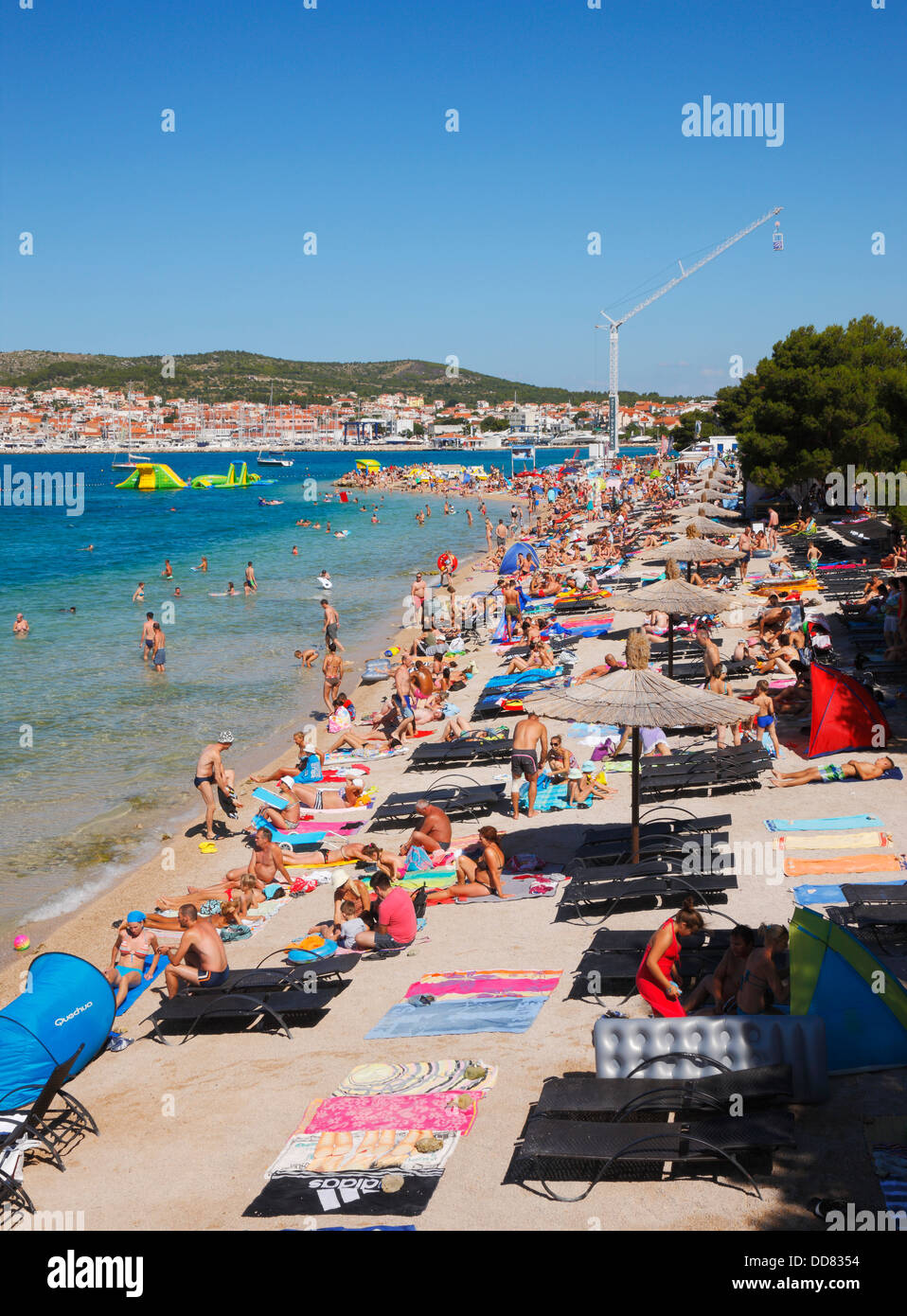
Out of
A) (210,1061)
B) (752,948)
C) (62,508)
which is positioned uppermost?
(62,508)

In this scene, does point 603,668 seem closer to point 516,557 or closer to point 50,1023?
point 50,1023

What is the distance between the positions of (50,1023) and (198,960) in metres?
1.20

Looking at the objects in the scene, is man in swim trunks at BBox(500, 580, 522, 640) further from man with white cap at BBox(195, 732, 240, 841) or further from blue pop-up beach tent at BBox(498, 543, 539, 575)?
man with white cap at BBox(195, 732, 240, 841)

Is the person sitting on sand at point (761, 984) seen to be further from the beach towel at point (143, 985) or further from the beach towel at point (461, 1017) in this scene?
the beach towel at point (143, 985)

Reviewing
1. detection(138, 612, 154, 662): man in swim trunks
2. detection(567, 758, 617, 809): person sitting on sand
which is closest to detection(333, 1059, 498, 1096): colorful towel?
detection(567, 758, 617, 809): person sitting on sand

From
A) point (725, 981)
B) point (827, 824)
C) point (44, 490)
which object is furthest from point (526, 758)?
point (44, 490)

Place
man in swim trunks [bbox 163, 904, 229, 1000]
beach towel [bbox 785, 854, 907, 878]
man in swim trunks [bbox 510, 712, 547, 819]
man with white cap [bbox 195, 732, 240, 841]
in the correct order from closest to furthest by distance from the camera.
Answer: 1. man in swim trunks [bbox 163, 904, 229, 1000]
2. beach towel [bbox 785, 854, 907, 878]
3. man in swim trunks [bbox 510, 712, 547, 819]
4. man with white cap [bbox 195, 732, 240, 841]

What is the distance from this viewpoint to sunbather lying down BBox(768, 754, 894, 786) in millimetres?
10430

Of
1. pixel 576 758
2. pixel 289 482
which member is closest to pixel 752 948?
pixel 576 758

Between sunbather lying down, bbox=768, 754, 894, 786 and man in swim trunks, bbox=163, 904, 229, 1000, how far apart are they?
19.8 feet

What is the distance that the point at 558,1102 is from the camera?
5211 millimetres

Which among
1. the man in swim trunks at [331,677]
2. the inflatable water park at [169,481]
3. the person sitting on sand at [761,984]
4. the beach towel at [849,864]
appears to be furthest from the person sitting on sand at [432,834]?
the inflatable water park at [169,481]
